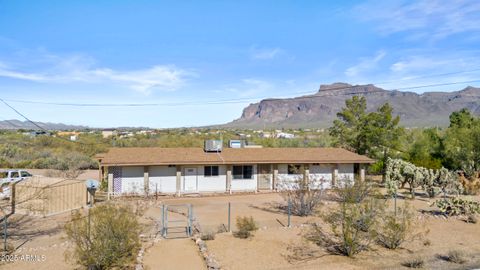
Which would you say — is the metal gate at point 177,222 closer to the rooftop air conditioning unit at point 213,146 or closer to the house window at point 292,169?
the rooftop air conditioning unit at point 213,146

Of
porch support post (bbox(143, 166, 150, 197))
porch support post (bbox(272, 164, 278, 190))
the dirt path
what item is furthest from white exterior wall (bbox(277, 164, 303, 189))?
the dirt path

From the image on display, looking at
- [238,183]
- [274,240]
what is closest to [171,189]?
[238,183]

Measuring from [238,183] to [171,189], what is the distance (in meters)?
4.78

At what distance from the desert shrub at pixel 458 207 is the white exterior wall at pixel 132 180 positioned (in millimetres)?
17575

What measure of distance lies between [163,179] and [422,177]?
16724mm

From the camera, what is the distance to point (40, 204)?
1973cm

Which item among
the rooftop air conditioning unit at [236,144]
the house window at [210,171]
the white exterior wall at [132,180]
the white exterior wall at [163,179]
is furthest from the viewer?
the rooftop air conditioning unit at [236,144]

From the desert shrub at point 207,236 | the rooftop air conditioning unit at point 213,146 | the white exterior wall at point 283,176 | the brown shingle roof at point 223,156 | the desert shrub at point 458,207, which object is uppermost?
the rooftop air conditioning unit at point 213,146

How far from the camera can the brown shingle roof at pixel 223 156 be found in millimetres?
25453

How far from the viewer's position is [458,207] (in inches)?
771

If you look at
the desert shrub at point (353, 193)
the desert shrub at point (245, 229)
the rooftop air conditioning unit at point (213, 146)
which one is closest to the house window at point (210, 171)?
the rooftop air conditioning unit at point (213, 146)

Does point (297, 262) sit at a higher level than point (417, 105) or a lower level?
lower

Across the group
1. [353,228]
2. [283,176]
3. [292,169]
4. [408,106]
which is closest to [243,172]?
[283,176]

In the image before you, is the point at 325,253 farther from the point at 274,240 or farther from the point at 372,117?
the point at 372,117
